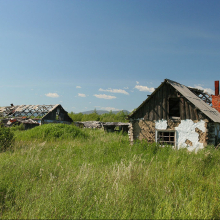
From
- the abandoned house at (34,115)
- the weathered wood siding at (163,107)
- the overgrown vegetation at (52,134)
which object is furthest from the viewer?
the abandoned house at (34,115)

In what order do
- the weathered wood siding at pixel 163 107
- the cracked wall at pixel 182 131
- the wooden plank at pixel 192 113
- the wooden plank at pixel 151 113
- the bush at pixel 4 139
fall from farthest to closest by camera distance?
the wooden plank at pixel 151 113 < the weathered wood siding at pixel 163 107 < the wooden plank at pixel 192 113 < the cracked wall at pixel 182 131 < the bush at pixel 4 139

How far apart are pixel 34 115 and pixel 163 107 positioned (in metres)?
20.3

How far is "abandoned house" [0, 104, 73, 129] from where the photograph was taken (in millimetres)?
26172

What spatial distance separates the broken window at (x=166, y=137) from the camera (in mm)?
12281

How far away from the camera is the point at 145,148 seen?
11.4m

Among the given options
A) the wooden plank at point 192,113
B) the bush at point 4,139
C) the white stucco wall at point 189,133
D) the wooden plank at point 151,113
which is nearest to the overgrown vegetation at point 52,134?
the bush at point 4,139

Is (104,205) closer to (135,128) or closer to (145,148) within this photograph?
(145,148)

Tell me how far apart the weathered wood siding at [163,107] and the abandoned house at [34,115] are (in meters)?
16.6

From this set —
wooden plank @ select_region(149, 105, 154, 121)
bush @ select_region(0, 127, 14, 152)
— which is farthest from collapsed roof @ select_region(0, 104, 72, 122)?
wooden plank @ select_region(149, 105, 154, 121)

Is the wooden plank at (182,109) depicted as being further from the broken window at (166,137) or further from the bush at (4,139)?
the bush at (4,139)

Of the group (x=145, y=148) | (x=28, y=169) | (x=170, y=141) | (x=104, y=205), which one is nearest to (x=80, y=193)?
(x=104, y=205)

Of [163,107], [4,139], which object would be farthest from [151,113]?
[4,139]

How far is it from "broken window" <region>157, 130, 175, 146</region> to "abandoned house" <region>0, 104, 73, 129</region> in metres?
17.5

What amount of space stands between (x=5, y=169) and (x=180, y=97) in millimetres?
10149
